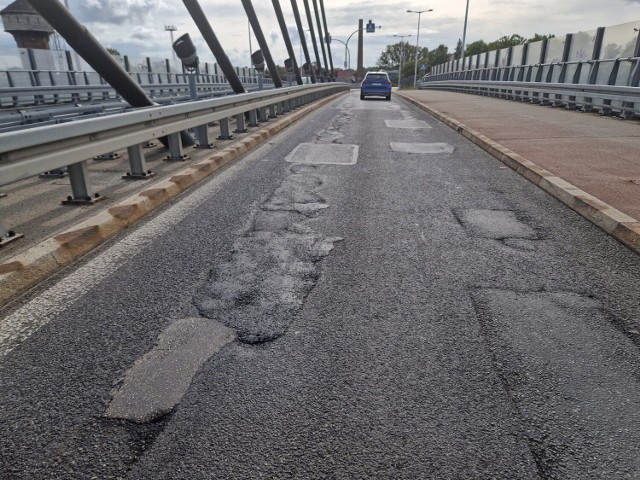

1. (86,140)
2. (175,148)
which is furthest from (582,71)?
(86,140)

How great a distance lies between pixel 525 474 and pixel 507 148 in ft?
22.7

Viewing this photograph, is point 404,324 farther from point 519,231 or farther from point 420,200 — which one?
point 420,200

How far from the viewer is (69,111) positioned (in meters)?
7.84

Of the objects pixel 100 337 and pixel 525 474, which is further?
pixel 100 337

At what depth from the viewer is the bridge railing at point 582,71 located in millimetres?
12148

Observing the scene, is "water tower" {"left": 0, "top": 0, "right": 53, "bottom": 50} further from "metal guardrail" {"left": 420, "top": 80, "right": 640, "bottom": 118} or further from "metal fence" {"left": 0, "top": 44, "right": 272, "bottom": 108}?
"metal guardrail" {"left": 420, "top": 80, "right": 640, "bottom": 118}

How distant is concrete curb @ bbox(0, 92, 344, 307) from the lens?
281cm

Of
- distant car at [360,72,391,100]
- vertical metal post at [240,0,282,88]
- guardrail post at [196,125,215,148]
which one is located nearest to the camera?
guardrail post at [196,125,215,148]

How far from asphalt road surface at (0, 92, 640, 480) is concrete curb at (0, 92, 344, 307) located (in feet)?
0.40

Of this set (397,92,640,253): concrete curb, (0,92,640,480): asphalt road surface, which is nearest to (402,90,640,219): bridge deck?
(397,92,640,253): concrete curb

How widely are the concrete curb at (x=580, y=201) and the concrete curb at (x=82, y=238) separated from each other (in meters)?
4.18

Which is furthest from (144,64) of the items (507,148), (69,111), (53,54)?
(507,148)

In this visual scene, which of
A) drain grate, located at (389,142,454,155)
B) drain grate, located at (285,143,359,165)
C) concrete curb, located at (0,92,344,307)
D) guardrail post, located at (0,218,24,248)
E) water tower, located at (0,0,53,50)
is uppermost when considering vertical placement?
water tower, located at (0,0,53,50)

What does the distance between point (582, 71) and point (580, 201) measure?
1377 cm
